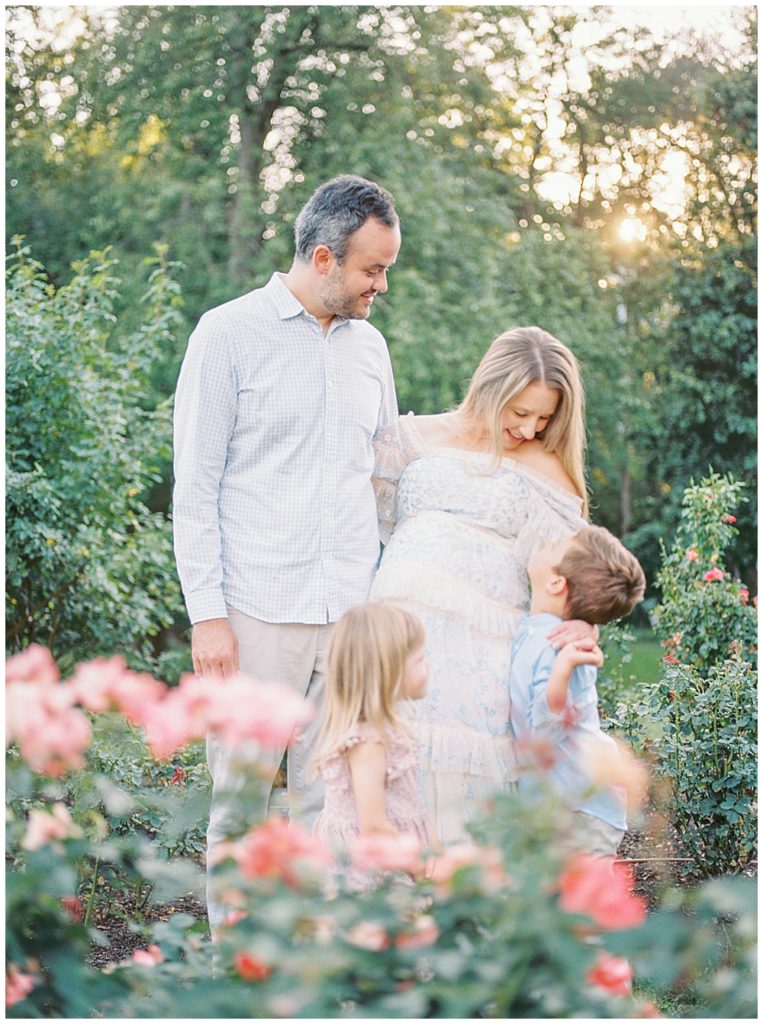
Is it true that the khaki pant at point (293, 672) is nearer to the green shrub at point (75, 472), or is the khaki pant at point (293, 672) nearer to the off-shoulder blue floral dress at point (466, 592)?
the off-shoulder blue floral dress at point (466, 592)

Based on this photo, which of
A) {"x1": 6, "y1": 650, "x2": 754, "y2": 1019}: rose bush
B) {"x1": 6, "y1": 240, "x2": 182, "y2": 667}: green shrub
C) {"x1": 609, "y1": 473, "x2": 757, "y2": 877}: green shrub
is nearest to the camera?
{"x1": 6, "y1": 650, "x2": 754, "y2": 1019}: rose bush

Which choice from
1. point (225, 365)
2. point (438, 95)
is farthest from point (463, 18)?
point (225, 365)

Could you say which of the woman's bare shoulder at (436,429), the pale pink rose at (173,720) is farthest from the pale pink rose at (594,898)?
the woman's bare shoulder at (436,429)

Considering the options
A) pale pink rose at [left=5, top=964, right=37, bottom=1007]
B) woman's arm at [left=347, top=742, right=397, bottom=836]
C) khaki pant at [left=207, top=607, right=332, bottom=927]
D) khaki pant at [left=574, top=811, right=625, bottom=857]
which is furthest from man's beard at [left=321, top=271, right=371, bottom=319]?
pale pink rose at [left=5, top=964, right=37, bottom=1007]

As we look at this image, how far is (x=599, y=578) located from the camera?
89.0 inches

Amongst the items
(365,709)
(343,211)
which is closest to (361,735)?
(365,709)

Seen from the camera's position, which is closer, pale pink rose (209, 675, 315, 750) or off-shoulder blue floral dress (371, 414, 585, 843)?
pale pink rose (209, 675, 315, 750)

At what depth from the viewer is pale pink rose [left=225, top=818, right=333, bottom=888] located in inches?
52.0

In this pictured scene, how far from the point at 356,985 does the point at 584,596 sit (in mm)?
1129

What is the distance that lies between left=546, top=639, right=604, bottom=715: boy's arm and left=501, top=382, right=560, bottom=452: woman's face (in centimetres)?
54

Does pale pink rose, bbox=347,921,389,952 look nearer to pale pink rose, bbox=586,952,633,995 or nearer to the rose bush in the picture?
the rose bush

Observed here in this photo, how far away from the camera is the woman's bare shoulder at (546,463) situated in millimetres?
2561

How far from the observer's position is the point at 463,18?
11.3 metres

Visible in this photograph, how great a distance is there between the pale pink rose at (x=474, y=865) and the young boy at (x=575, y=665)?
0.81m
